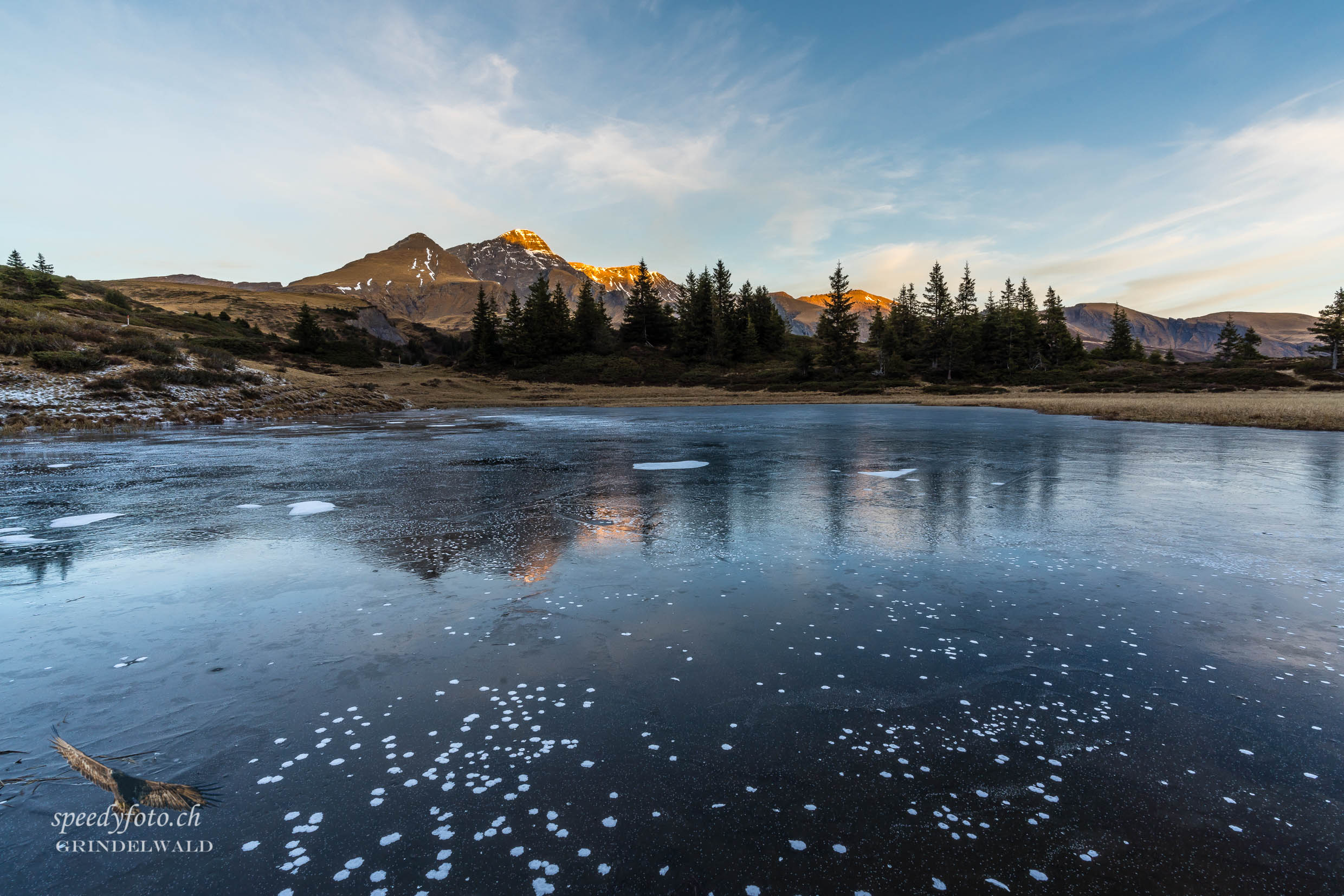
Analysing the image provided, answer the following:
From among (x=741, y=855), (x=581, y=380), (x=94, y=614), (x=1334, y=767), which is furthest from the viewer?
(x=581, y=380)

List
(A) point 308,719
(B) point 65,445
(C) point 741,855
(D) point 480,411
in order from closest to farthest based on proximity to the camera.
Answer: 1. (C) point 741,855
2. (A) point 308,719
3. (B) point 65,445
4. (D) point 480,411

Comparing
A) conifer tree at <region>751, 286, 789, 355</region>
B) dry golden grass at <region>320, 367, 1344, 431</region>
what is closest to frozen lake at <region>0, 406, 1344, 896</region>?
dry golden grass at <region>320, 367, 1344, 431</region>

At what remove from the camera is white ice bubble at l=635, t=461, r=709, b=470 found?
1415 cm

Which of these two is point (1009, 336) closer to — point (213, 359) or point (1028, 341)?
point (1028, 341)

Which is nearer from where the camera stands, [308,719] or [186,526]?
[308,719]

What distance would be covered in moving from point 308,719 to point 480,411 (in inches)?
1688

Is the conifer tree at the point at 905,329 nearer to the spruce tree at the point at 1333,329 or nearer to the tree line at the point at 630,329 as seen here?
the tree line at the point at 630,329

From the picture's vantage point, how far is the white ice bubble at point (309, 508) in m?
9.19

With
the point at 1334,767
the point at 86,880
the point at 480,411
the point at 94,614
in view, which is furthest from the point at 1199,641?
the point at 480,411

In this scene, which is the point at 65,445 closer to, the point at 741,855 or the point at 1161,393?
the point at 741,855

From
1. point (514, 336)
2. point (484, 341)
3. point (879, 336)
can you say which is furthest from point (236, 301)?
point (879, 336)

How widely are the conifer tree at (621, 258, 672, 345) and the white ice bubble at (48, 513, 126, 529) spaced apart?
3218 inches

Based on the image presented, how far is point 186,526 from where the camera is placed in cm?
823

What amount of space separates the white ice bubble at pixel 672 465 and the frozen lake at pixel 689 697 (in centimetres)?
498
